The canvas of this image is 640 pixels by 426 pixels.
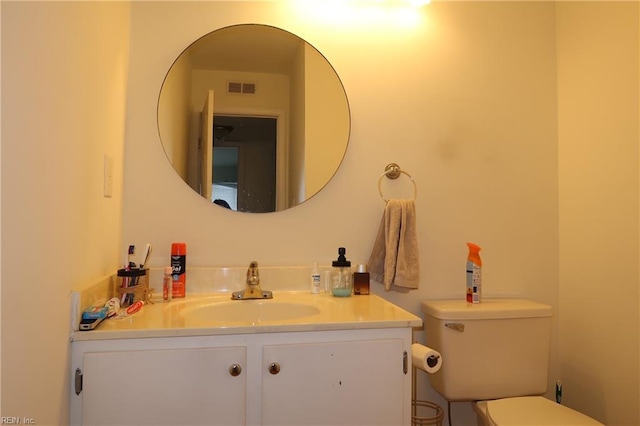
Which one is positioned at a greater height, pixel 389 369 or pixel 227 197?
pixel 227 197

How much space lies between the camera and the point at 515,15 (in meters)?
1.76

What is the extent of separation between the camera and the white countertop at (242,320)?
965mm

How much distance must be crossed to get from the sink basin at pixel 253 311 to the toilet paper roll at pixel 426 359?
1.08 ft

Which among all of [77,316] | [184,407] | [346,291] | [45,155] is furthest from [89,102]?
[346,291]

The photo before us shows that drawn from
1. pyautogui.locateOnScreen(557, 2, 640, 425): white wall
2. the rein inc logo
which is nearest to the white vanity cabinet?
the rein inc logo

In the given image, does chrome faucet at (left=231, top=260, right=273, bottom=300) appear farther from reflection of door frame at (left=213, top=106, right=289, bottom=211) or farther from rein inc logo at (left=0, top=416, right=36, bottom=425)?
rein inc logo at (left=0, top=416, right=36, bottom=425)

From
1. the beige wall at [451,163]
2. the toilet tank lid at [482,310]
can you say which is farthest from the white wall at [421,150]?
the toilet tank lid at [482,310]

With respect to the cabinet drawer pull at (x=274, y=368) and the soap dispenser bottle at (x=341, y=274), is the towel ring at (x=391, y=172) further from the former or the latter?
the cabinet drawer pull at (x=274, y=368)

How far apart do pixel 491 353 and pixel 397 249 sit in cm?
50

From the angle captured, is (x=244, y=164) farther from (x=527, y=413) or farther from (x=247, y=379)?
(x=527, y=413)

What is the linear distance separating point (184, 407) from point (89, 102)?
82cm

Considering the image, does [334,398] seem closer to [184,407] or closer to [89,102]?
[184,407]

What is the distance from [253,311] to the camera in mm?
1341

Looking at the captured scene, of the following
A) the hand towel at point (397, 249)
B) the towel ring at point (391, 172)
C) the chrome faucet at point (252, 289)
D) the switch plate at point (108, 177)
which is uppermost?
the towel ring at point (391, 172)
